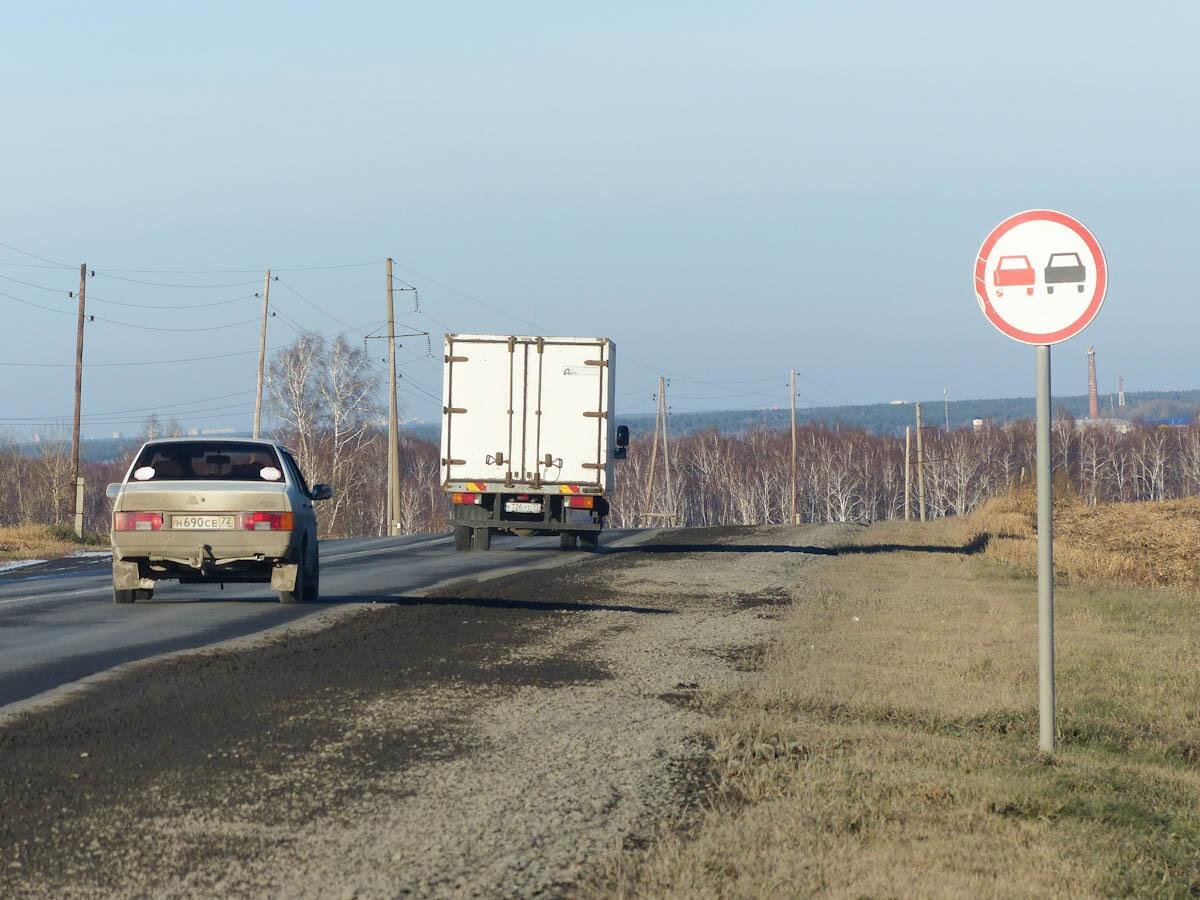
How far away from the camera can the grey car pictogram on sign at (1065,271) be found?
7.44m

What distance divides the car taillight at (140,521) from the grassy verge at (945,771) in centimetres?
635

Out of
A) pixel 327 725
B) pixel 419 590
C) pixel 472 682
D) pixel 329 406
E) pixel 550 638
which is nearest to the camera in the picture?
pixel 327 725

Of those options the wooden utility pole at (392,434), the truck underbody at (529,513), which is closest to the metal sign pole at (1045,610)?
the truck underbody at (529,513)

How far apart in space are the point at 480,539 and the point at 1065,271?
21.7 meters

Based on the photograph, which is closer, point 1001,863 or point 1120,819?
point 1001,863

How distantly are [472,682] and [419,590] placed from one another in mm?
8452

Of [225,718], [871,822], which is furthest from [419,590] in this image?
[871,822]

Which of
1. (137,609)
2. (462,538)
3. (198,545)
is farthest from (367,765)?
(462,538)

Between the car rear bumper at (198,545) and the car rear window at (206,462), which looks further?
the car rear window at (206,462)

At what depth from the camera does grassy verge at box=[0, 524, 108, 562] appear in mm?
31406

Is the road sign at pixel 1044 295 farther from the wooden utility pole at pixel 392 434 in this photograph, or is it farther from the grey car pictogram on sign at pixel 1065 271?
the wooden utility pole at pixel 392 434

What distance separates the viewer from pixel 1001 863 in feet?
16.8

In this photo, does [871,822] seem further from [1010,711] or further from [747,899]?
[1010,711]

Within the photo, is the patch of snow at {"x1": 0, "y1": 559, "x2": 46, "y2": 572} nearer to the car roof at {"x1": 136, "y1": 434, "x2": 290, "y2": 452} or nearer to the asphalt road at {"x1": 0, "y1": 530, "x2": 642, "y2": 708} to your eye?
the asphalt road at {"x1": 0, "y1": 530, "x2": 642, "y2": 708}
